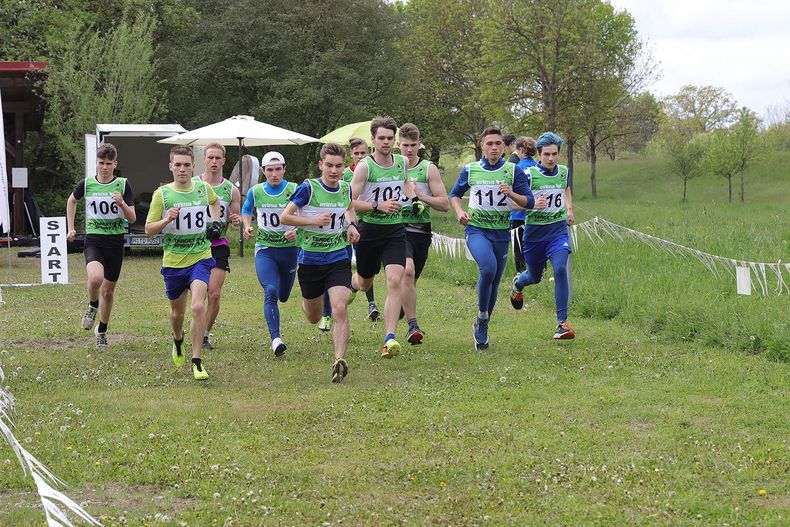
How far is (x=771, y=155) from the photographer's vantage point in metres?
63.5

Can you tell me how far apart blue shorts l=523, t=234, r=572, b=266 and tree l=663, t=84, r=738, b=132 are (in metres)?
82.2

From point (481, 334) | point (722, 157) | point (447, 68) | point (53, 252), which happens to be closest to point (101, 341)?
point (481, 334)

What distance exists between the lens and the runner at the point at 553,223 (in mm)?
9992

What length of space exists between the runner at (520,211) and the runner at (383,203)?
1.26 metres

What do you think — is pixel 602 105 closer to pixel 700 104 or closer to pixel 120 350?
pixel 120 350

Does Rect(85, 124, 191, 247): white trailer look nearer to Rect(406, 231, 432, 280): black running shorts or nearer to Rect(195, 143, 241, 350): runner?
Rect(195, 143, 241, 350): runner

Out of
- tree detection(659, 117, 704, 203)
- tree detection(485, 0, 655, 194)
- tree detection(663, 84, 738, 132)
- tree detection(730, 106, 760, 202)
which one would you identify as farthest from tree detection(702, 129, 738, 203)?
tree detection(663, 84, 738, 132)

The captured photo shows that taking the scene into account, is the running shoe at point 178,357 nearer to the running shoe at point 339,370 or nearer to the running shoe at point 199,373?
the running shoe at point 199,373

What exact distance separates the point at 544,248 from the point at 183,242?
143 inches

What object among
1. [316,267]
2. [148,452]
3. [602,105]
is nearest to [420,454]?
[148,452]

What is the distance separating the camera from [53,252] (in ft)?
52.9

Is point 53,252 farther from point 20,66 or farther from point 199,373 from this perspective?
point 20,66

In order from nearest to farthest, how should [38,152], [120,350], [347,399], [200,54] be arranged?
1. [347,399]
2. [120,350]
3. [38,152]
4. [200,54]

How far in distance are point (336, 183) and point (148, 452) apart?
11.0ft
